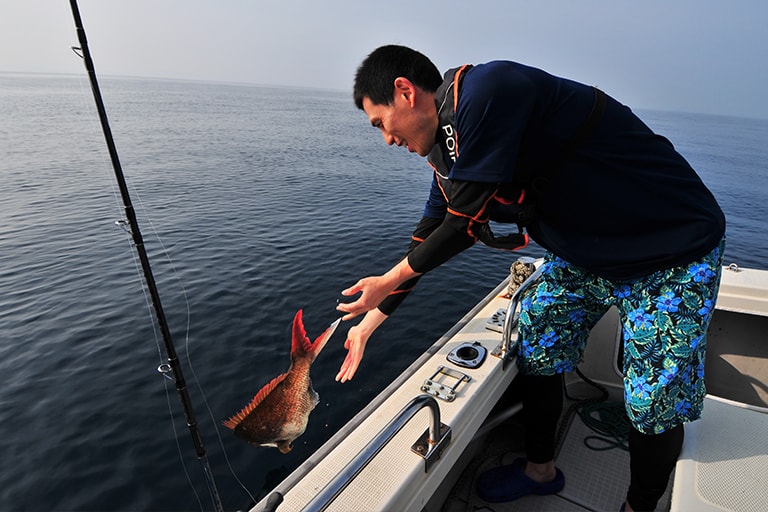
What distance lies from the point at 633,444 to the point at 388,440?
1.46 metres

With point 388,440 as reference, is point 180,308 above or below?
below

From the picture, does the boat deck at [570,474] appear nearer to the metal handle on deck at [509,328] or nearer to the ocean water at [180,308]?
the metal handle on deck at [509,328]

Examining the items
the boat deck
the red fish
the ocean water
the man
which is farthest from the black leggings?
the ocean water

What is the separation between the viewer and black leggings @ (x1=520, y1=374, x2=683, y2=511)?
207 centimetres

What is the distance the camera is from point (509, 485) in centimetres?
282

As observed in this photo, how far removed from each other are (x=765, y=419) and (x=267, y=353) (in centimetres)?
645

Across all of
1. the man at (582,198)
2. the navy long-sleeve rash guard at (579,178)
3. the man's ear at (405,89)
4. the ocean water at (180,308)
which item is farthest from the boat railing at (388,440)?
the ocean water at (180,308)

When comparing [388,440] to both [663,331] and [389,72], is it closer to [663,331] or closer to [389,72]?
[663,331]

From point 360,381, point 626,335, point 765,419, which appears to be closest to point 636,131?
point 626,335

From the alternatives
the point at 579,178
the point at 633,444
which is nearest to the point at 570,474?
the point at 633,444

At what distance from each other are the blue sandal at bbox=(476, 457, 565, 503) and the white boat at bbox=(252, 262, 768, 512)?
0.38 feet

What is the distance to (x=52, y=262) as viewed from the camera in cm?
1052

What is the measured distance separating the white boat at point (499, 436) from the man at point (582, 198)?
361 mm

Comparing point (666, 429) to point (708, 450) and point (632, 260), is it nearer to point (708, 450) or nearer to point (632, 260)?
point (708, 450)
